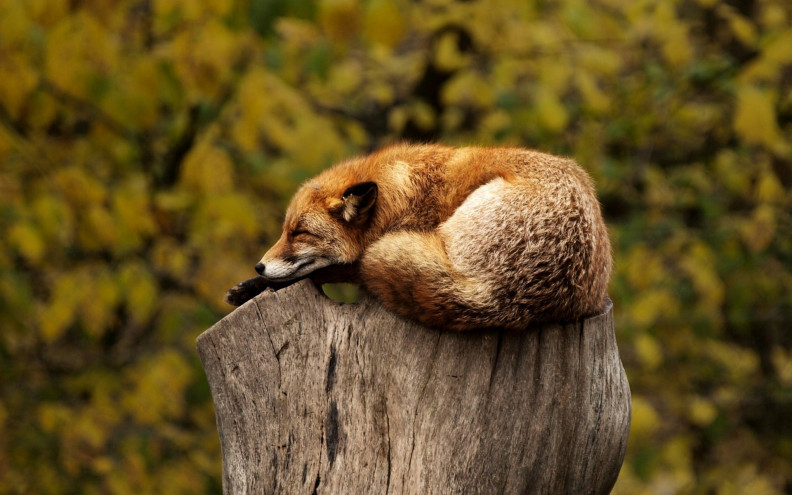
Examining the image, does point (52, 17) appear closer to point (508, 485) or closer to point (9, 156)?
point (9, 156)

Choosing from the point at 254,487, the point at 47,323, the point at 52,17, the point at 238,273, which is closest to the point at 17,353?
the point at 47,323

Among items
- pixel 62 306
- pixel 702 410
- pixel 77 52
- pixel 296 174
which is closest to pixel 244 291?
pixel 77 52

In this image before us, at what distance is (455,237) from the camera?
3412 mm

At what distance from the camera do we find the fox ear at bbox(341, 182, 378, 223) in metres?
3.73

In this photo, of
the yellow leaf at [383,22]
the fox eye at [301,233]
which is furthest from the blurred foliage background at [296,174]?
the fox eye at [301,233]

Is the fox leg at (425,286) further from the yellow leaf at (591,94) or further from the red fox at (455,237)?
the yellow leaf at (591,94)

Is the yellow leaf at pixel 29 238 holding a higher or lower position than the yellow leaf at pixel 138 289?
higher

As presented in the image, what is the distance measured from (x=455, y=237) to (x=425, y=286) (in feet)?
1.21

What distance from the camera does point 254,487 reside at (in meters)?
3.08

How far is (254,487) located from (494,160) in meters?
1.90

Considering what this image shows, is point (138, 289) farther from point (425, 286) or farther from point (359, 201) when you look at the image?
point (425, 286)

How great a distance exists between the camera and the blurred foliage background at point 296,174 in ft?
20.2

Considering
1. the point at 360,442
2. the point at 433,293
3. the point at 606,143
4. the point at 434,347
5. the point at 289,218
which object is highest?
the point at 606,143

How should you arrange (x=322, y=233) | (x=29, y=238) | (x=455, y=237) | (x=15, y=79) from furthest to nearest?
(x=29, y=238) < (x=15, y=79) < (x=322, y=233) < (x=455, y=237)
